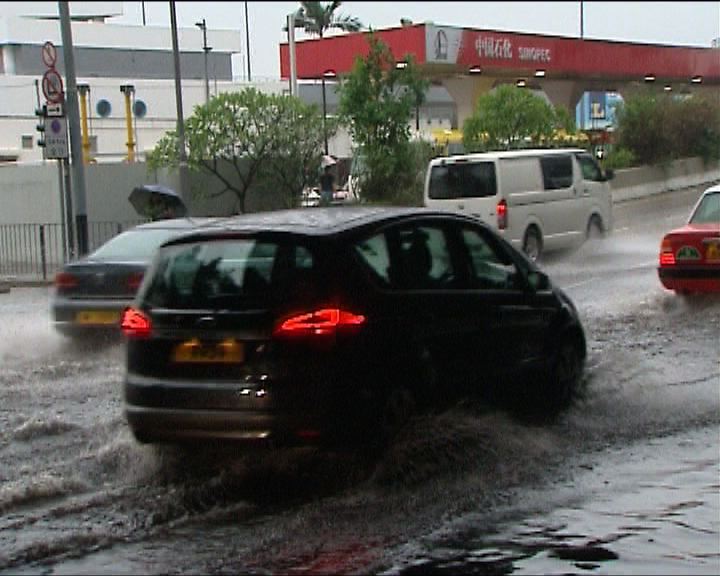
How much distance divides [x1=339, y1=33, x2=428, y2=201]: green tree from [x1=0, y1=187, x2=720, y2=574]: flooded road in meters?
23.6

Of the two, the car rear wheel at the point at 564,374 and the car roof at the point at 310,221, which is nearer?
the car roof at the point at 310,221

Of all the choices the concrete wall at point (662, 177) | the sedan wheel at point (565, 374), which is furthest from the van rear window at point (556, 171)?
the concrete wall at point (662, 177)

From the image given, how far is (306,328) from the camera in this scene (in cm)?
746

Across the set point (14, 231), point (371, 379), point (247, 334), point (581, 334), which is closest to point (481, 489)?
point (371, 379)

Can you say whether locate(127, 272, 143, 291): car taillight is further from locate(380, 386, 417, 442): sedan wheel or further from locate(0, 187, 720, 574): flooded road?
locate(380, 386, 417, 442): sedan wheel

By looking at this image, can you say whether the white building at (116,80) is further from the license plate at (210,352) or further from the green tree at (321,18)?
the license plate at (210,352)

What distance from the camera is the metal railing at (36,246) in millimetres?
27719

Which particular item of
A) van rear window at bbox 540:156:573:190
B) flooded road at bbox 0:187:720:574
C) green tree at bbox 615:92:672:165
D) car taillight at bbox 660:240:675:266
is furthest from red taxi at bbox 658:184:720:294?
green tree at bbox 615:92:672:165

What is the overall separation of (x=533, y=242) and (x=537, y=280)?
47.0 ft

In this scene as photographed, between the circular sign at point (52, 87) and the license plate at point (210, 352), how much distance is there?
1593cm

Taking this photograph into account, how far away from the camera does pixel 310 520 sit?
7102mm

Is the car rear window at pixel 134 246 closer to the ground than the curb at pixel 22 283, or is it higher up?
higher up

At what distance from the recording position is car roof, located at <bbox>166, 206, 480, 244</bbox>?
7.91 m

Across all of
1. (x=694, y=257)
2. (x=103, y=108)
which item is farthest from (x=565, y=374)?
(x=103, y=108)
